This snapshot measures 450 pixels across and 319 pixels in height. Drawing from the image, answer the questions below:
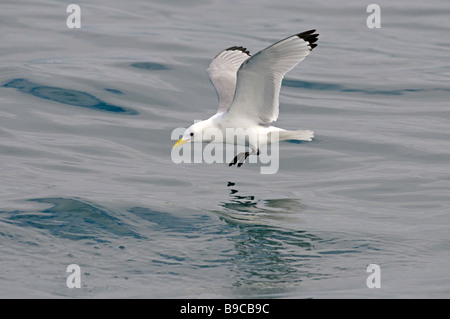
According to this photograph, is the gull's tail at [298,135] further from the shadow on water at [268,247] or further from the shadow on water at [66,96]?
the shadow on water at [66,96]

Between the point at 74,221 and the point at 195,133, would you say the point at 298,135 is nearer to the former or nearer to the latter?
the point at 195,133

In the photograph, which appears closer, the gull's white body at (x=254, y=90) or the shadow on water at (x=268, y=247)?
the shadow on water at (x=268, y=247)

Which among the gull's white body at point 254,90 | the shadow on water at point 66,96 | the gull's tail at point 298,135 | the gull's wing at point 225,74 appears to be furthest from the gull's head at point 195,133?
the shadow on water at point 66,96

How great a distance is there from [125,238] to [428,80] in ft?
35.1

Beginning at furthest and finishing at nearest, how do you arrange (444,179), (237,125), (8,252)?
(444,179)
(237,125)
(8,252)

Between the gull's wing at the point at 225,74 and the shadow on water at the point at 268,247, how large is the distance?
5.19ft

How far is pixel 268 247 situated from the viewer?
852cm

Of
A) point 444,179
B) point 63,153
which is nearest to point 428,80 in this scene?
point 444,179

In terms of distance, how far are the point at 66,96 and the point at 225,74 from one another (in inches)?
185

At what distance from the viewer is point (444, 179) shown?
37.9 ft

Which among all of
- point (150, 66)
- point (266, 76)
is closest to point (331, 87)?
point (150, 66)

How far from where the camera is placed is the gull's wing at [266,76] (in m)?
9.45

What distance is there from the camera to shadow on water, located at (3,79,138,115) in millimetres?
14883
